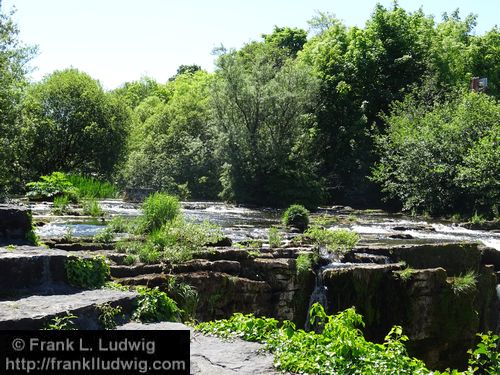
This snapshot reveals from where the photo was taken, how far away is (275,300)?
11000 mm

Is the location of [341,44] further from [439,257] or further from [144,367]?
[144,367]

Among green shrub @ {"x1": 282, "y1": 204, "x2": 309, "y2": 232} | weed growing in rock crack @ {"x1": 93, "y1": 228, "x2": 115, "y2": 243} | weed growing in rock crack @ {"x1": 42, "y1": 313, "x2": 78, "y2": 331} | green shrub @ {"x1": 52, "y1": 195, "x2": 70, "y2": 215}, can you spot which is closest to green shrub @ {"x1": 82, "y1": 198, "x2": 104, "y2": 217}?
green shrub @ {"x1": 52, "y1": 195, "x2": 70, "y2": 215}

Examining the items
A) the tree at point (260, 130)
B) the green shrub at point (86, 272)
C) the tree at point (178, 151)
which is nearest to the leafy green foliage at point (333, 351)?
the green shrub at point (86, 272)

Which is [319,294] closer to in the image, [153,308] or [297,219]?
[153,308]

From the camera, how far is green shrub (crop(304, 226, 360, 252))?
13.4 meters

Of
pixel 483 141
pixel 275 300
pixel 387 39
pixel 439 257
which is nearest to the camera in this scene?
pixel 275 300

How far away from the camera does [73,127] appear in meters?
37.0

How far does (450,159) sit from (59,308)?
26739 millimetres

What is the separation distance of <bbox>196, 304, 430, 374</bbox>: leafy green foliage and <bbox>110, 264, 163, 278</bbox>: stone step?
4354 mm

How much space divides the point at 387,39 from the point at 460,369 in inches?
1151

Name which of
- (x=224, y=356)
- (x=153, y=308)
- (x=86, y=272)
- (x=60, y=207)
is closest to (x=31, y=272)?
(x=86, y=272)

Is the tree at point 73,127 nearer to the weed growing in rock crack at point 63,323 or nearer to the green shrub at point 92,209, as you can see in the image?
the green shrub at point 92,209

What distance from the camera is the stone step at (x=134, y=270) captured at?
9.51 metres

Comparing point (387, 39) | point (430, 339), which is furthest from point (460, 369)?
point (387, 39)
